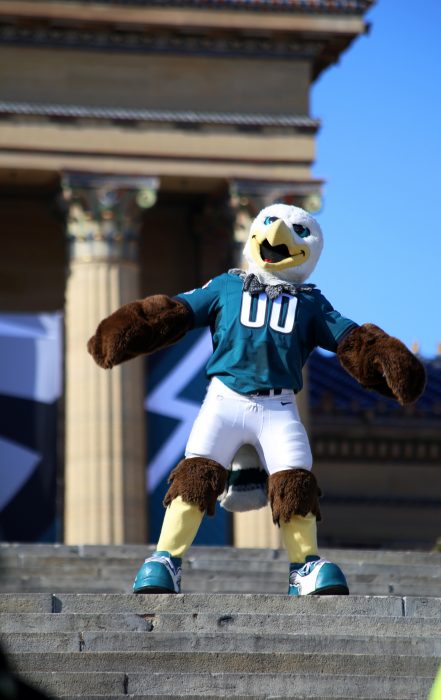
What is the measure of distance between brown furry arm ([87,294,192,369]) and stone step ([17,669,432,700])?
2.35 m

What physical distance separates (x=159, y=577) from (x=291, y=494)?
79 centimetres

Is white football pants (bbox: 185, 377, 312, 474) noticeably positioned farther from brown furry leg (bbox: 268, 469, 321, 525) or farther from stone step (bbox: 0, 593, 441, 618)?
stone step (bbox: 0, 593, 441, 618)

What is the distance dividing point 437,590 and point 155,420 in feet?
40.3

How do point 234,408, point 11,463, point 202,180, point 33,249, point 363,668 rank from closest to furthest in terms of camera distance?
point 363,668, point 234,408, point 11,463, point 202,180, point 33,249

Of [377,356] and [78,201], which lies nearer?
[377,356]

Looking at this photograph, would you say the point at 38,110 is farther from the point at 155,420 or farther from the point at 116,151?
the point at 155,420

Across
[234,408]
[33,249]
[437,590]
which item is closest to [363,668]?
[234,408]

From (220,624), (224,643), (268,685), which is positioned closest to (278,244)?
(220,624)

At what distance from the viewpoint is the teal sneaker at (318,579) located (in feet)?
37.9

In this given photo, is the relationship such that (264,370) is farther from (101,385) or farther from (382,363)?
(101,385)

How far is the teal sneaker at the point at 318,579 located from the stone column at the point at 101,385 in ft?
44.8

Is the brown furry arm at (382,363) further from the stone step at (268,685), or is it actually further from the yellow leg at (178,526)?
the stone step at (268,685)

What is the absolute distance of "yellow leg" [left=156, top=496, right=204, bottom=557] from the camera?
11703 millimetres

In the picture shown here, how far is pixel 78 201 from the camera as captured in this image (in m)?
26.4
